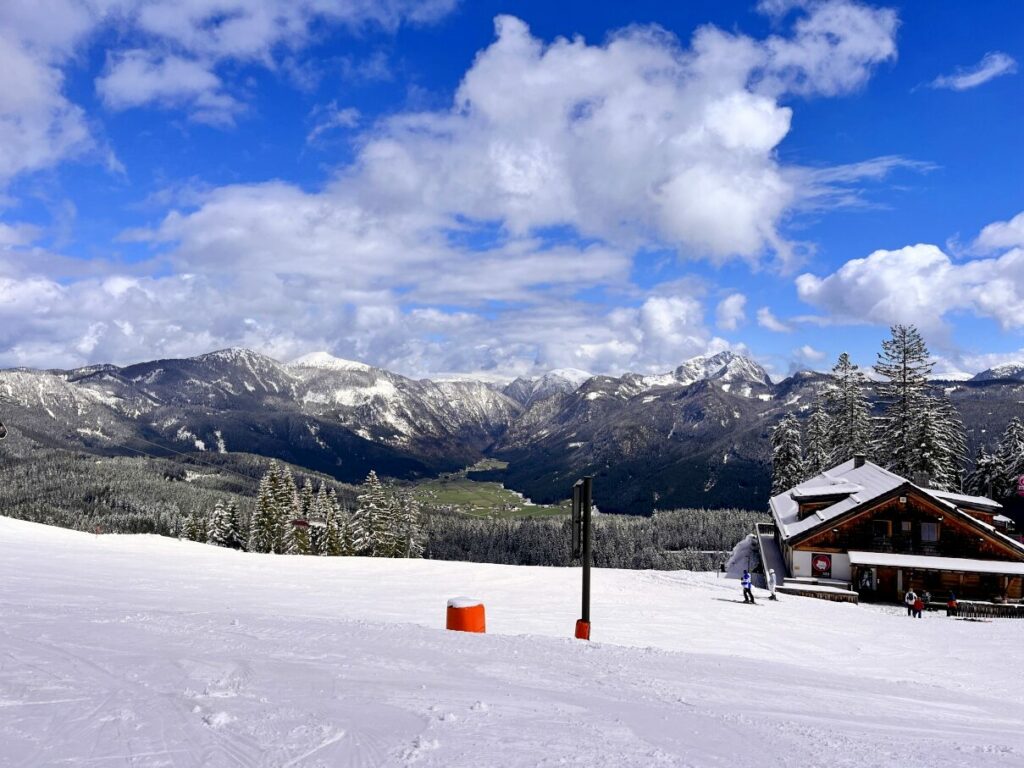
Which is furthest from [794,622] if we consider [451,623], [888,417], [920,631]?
[888,417]

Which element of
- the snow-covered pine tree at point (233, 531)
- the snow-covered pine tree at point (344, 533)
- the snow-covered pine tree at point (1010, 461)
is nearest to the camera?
the snow-covered pine tree at point (1010, 461)

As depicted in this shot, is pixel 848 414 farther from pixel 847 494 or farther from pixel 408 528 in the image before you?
pixel 408 528

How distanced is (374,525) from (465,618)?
5041 cm

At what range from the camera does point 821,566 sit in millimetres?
43031

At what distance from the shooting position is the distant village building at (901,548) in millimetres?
39781

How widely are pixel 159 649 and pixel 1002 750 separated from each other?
11.5m

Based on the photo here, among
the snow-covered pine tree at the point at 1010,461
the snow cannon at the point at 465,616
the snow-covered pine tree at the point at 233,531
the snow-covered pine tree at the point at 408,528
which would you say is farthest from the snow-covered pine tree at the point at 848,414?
the snow-covered pine tree at the point at 233,531

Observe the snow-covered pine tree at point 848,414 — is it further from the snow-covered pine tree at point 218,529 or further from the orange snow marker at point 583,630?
the snow-covered pine tree at point 218,529

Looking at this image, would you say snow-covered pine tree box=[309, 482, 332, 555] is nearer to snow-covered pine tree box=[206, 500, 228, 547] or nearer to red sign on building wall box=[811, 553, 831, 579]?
snow-covered pine tree box=[206, 500, 228, 547]

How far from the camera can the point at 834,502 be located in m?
47.6

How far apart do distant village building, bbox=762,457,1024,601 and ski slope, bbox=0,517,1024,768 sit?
2063 cm

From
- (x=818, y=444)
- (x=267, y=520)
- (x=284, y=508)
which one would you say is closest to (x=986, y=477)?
(x=818, y=444)

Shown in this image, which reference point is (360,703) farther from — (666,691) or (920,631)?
(920,631)

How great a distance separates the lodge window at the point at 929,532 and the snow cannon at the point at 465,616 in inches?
1485
